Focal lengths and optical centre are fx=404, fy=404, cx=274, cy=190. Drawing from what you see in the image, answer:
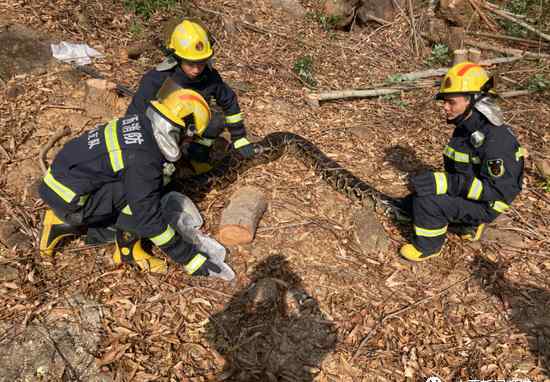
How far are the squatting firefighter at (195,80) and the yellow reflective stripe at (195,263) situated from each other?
1.54m

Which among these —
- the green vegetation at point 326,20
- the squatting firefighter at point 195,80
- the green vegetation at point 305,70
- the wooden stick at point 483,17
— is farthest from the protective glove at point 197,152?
the wooden stick at point 483,17

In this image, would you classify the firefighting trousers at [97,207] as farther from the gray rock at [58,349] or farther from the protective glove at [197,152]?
the protective glove at [197,152]

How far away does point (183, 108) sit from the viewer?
11.5ft

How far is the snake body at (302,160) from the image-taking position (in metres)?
5.10

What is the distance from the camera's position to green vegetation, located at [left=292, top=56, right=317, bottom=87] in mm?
7746

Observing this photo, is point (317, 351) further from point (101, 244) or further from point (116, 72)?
point (116, 72)

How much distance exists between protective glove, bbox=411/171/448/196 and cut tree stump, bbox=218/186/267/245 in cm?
176

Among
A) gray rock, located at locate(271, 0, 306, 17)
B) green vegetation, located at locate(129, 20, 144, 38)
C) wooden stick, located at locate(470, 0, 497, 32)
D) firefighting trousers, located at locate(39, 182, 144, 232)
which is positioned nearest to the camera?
firefighting trousers, located at locate(39, 182, 144, 232)

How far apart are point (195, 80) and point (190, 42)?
57 cm

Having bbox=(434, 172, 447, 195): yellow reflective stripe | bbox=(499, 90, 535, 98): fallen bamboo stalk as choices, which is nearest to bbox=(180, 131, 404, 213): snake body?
bbox=(434, 172, 447, 195): yellow reflective stripe

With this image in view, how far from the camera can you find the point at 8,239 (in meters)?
4.16

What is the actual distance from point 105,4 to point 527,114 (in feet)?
26.4

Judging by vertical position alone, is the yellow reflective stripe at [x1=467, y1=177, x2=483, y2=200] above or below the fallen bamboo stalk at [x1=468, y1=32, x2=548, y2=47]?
below

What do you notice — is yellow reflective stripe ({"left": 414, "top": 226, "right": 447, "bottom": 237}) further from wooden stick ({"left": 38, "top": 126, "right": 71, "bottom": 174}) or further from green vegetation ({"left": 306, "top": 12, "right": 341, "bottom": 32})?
green vegetation ({"left": 306, "top": 12, "right": 341, "bottom": 32})
